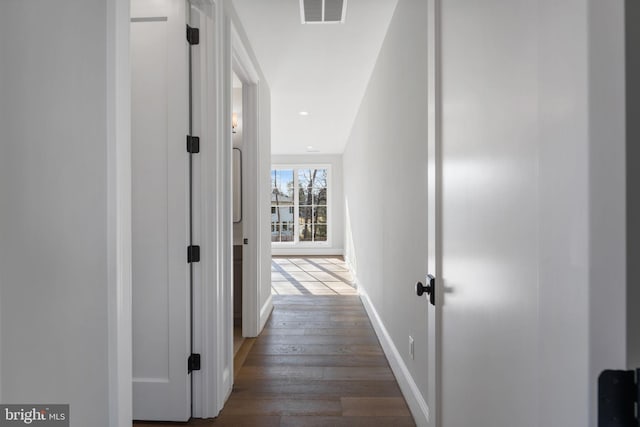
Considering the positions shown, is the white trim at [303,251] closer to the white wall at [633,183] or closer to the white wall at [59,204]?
the white wall at [59,204]

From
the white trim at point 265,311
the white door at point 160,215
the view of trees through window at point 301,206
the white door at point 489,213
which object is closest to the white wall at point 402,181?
the white door at point 489,213

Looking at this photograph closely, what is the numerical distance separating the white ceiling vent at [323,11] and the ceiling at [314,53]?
0.07m

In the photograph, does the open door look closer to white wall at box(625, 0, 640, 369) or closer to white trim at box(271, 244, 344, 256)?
white wall at box(625, 0, 640, 369)

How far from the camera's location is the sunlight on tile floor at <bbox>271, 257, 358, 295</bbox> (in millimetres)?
5059

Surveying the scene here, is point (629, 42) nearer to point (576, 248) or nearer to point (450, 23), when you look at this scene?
point (576, 248)

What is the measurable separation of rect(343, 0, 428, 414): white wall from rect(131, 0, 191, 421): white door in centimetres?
127

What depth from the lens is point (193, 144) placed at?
6.25ft

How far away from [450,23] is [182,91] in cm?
142

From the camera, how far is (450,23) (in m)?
1.04

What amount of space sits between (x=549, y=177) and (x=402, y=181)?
67.1 inches

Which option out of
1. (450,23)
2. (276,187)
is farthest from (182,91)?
(276,187)

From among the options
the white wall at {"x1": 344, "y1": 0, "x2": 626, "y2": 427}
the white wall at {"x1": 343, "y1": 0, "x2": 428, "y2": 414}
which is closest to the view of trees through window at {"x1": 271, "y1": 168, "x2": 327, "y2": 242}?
the white wall at {"x1": 343, "y1": 0, "x2": 428, "y2": 414}

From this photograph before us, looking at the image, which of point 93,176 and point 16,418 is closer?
point 16,418

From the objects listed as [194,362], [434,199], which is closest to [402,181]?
[434,199]
